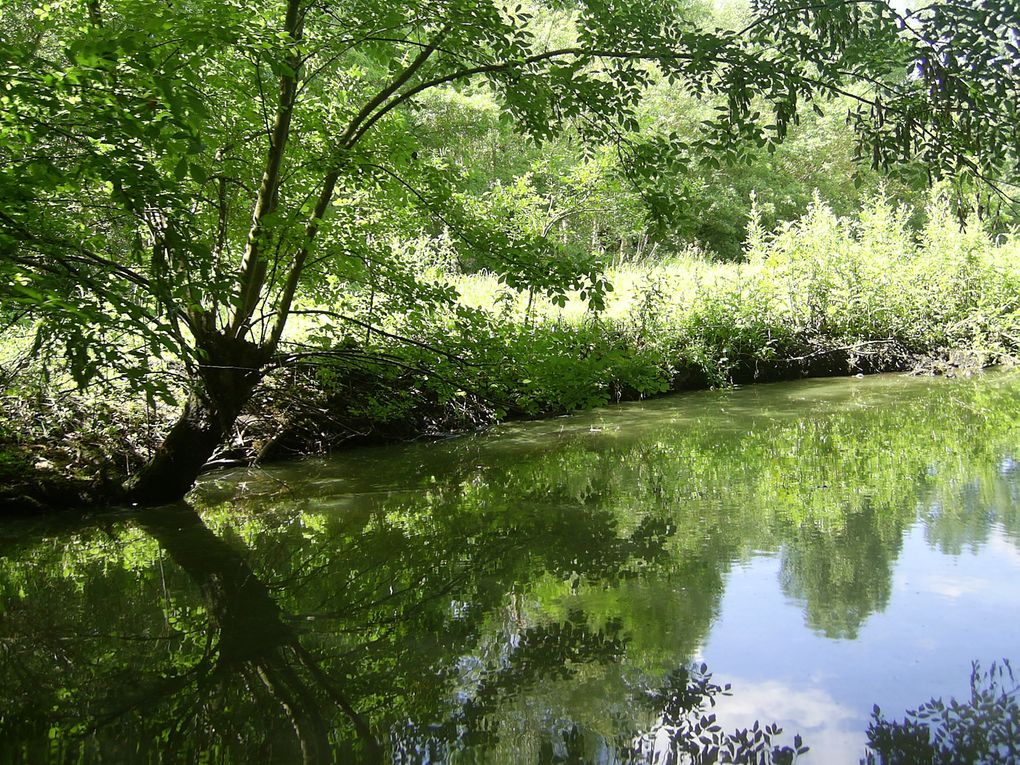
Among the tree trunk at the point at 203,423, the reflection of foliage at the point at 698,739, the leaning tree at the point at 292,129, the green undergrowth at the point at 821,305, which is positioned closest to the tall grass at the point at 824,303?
the green undergrowth at the point at 821,305

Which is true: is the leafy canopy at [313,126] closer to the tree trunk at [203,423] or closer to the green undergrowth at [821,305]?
the tree trunk at [203,423]

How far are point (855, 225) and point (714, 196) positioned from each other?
1290 centimetres

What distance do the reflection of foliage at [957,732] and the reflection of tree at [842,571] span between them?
0.57 m

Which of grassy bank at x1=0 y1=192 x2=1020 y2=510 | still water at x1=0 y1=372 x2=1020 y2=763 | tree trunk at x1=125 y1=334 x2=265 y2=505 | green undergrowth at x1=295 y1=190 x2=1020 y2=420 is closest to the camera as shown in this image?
still water at x1=0 y1=372 x2=1020 y2=763

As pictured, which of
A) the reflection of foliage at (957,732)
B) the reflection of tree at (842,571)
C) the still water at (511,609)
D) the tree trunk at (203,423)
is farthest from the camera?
the tree trunk at (203,423)

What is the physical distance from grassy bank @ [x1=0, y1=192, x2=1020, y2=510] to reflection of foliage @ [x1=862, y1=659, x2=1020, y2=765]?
280 centimetres

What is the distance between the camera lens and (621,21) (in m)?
4.64

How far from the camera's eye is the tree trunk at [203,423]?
523 centimetres

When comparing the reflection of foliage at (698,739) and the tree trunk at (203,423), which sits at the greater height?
the tree trunk at (203,423)

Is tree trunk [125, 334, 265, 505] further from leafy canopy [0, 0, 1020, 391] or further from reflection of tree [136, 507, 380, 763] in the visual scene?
reflection of tree [136, 507, 380, 763]

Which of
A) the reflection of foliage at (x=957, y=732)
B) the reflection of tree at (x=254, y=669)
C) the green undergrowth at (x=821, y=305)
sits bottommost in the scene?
the reflection of foliage at (x=957, y=732)

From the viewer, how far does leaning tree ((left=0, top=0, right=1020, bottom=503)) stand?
313cm

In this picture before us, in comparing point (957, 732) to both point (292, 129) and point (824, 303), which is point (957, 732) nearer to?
point (292, 129)

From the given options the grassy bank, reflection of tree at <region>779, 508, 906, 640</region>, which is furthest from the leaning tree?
reflection of tree at <region>779, 508, 906, 640</region>
